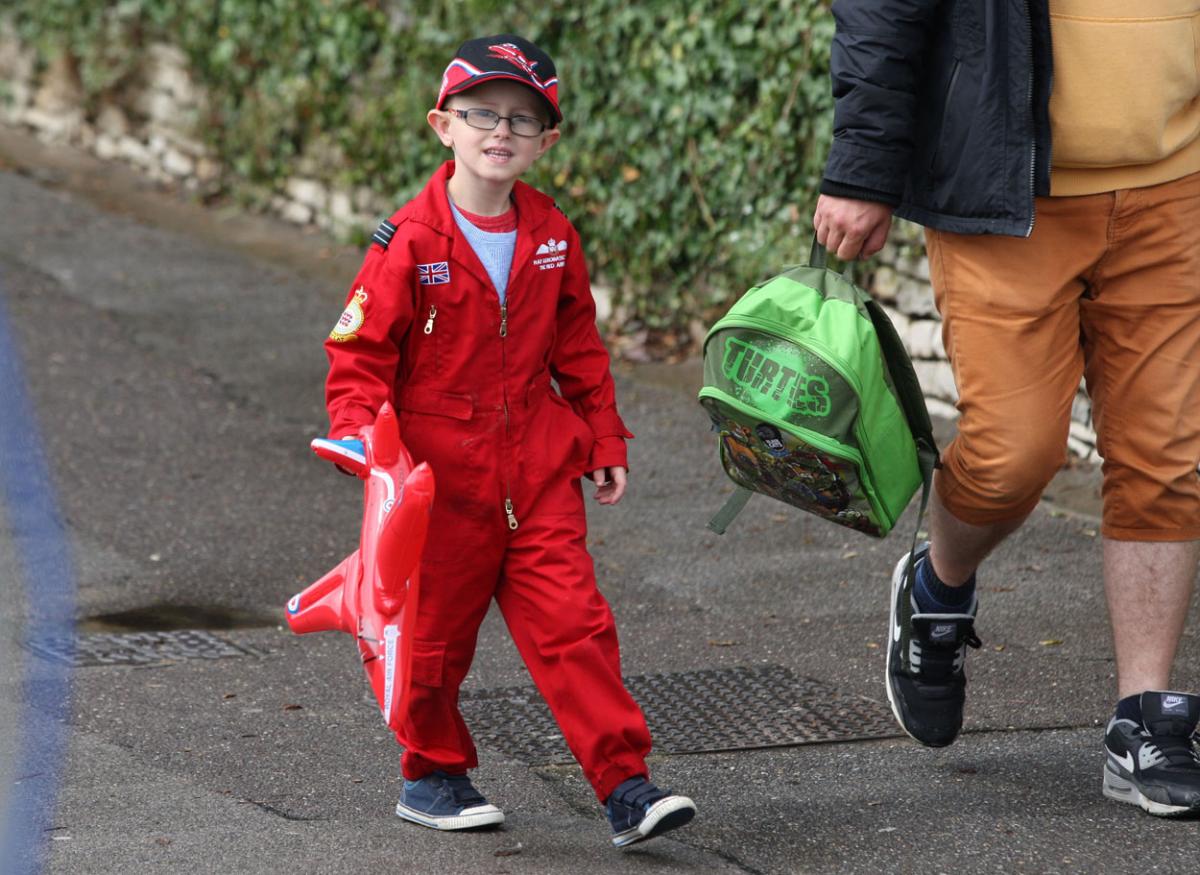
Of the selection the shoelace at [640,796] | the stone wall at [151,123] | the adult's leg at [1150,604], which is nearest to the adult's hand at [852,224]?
the adult's leg at [1150,604]

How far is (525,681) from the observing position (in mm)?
4594

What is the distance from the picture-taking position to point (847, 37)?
3.54m

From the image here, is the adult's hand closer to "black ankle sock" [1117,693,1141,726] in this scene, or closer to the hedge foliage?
"black ankle sock" [1117,693,1141,726]

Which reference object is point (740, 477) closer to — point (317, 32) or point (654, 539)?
point (654, 539)

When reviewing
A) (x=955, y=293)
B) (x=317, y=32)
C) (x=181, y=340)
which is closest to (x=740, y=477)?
(x=955, y=293)

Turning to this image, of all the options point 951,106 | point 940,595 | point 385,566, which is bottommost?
point 940,595

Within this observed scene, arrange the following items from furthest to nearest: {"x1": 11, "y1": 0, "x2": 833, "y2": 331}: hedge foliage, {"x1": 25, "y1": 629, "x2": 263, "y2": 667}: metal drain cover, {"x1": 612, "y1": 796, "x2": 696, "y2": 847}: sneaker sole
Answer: {"x1": 11, "y1": 0, "x2": 833, "y2": 331}: hedge foliage
{"x1": 25, "y1": 629, "x2": 263, "y2": 667}: metal drain cover
{"x1": 612, "y1": 796, "x2": 696, "y2": 847}: sneaker sole

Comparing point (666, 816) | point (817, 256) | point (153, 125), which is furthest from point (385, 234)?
point (153, 125)

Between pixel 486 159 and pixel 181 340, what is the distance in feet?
19.5

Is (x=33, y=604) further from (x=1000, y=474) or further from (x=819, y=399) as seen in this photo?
(x=1000, y=474)

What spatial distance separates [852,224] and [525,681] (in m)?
1.64

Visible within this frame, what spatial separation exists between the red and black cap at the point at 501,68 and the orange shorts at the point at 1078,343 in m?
0.85

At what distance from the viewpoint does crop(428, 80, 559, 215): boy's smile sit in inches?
134

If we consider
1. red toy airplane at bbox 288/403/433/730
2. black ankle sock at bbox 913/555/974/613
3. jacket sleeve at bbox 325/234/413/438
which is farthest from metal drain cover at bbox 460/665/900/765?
jacket sleeve at bbox 325/234/413/438
